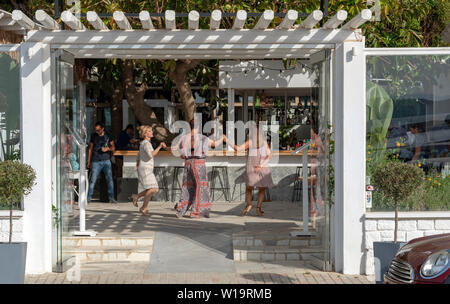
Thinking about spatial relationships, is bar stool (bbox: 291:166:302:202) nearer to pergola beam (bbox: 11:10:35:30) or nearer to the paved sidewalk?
the paved sidewalk

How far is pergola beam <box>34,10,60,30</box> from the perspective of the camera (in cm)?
762

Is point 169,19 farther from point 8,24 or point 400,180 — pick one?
point 400,180

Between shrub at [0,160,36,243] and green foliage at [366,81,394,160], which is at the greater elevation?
green foliage at [366,81,394,160]

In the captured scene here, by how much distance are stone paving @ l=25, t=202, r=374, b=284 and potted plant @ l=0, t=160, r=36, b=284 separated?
1.02 m

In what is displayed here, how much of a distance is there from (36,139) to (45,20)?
1.44 m

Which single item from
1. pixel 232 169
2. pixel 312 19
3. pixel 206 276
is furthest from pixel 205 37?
pixel 232 169

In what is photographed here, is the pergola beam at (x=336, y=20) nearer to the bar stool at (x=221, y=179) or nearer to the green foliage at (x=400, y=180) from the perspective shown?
the green foliage at (x=400, y=180)

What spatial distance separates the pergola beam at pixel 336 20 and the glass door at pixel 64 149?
10.5 ft

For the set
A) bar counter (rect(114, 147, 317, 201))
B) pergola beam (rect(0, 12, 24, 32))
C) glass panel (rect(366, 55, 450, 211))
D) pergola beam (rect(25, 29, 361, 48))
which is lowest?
bar counter (rect(114, 147, 317, 201))

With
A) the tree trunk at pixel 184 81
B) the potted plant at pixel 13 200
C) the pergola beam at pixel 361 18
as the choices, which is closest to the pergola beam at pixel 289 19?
the pergola beam at pixel 361 18

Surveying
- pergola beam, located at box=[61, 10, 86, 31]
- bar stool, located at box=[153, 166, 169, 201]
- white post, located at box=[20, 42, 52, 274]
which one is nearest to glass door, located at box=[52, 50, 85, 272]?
white post, located at box=[20, 42, 52, 274]
